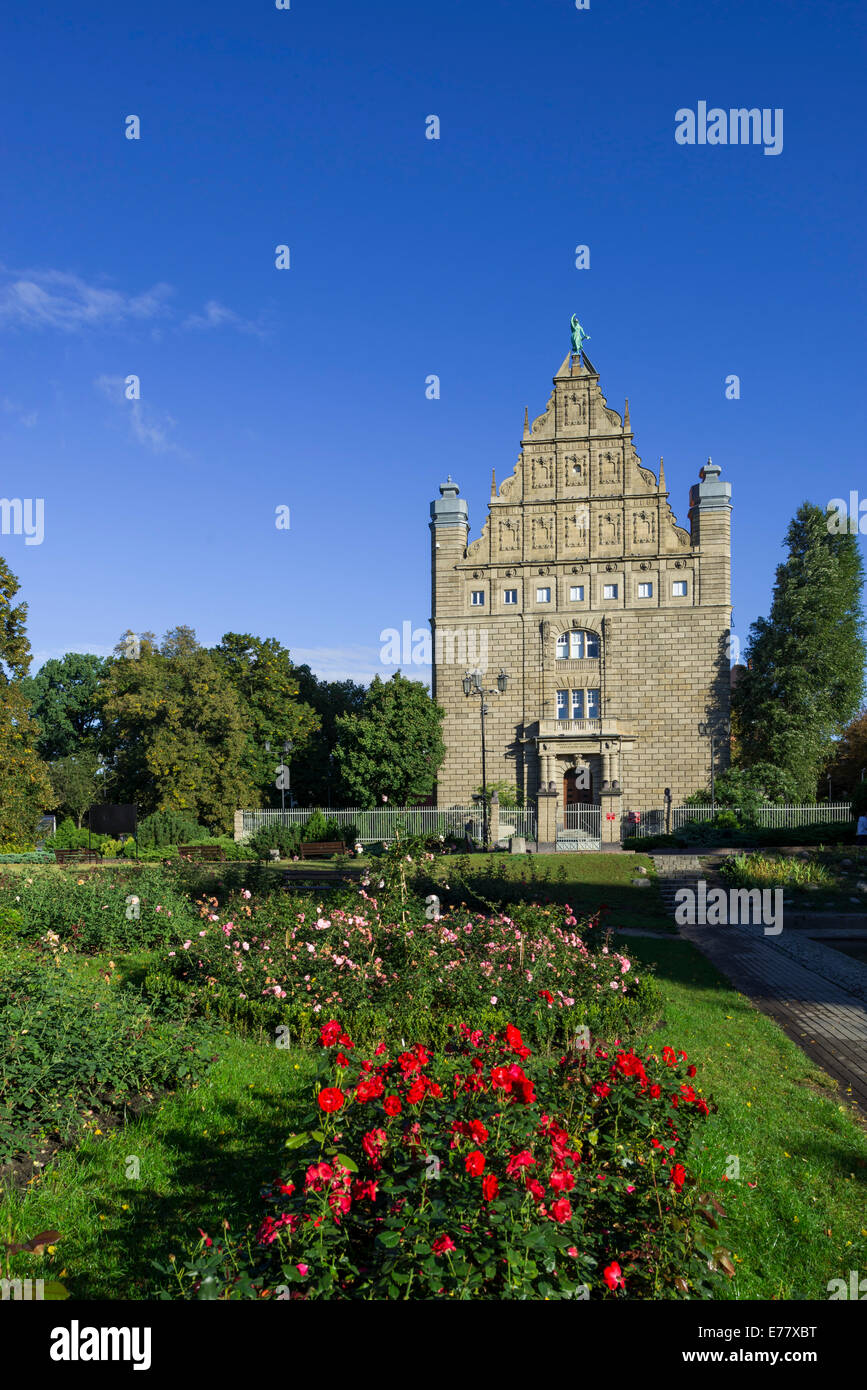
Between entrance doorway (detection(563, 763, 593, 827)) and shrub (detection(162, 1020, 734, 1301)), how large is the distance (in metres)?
32.3

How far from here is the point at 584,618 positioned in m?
37.7

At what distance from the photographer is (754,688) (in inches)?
1463

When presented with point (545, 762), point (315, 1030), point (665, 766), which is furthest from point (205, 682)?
point (315, 1030)

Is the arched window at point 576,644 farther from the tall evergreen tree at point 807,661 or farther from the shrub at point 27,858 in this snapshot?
the shrub at point 27,858

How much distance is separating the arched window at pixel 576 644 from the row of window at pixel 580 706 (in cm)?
188

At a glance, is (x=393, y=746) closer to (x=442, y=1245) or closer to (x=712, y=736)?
(x=712, y=736)

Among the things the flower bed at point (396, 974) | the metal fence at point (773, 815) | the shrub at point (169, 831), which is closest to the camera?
the flower bed at point (396, 974)

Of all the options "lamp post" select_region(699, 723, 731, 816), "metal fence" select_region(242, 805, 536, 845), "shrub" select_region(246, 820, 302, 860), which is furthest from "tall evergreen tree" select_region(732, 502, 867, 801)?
"shrub" select_region(246, 820, 302, 860)

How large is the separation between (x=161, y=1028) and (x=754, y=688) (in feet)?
118

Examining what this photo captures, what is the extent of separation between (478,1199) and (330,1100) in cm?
78

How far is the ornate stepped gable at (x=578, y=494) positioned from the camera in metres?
37.4

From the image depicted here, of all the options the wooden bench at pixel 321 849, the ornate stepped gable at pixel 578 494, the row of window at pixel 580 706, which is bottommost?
the wooden bench at pixel 321 849

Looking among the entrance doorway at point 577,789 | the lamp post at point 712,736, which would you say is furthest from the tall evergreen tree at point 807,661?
the entrance doorway at point 577,789

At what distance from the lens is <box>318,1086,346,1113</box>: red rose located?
3.45 m
